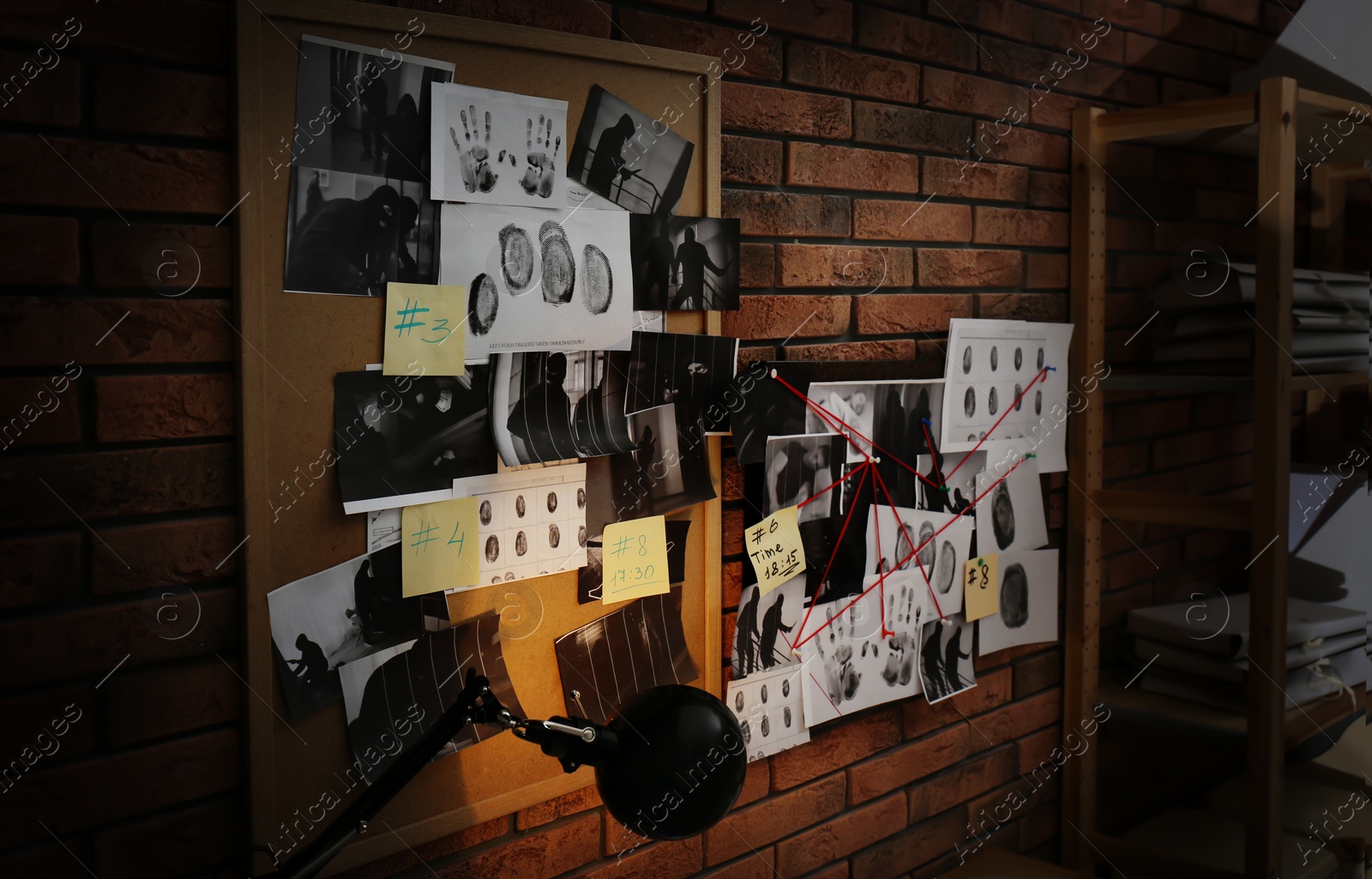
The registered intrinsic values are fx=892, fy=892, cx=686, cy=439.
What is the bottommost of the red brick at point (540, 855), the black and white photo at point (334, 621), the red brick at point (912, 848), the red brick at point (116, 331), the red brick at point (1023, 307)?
the red brick at point (912, 848)

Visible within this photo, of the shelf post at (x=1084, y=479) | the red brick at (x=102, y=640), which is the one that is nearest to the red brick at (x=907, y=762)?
the shelf post at (x=1084, y=479)

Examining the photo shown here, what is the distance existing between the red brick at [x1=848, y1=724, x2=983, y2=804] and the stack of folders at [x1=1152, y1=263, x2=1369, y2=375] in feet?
3.00

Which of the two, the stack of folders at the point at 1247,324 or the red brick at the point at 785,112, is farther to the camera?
the stack of folders at the point at 1247,324

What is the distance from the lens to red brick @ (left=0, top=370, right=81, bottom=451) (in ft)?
2.75

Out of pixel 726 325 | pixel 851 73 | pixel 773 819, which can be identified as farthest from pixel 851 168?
pixel 773 819

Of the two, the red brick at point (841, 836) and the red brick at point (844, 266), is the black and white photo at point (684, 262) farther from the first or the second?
the red brick at point (841, 836)

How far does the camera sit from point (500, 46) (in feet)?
3.56

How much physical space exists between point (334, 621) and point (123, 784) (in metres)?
0.25

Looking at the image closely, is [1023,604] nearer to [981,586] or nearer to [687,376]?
[981,586]

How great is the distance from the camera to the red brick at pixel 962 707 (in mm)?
1672

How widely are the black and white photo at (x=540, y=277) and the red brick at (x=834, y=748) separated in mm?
754

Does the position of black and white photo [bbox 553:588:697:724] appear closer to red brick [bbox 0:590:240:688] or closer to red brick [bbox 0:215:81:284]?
red brick [bbox 0:590:240:688]

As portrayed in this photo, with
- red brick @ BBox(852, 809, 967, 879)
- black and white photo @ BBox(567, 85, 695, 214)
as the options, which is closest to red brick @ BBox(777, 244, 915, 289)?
black and white photo @ BBox(567, 85, 695, 214)

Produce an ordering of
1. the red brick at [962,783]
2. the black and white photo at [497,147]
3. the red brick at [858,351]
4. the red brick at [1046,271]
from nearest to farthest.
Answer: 1. the black and white photo at [497,147]
2. the red brick at [858,351]
3. the red brick at [962,783]
4. the red brick at [1046,271]
